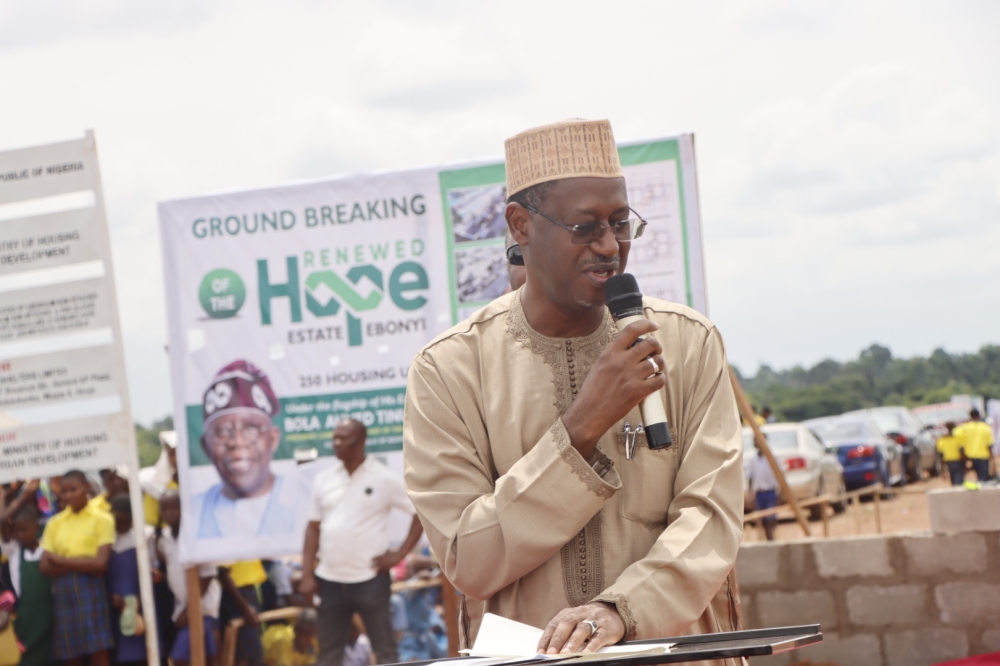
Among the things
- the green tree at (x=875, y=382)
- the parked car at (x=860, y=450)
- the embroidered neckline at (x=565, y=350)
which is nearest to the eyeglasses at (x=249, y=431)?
the embroidered neckline at (x=565, y=350)

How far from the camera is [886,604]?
695cm

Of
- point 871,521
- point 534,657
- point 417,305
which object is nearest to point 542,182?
point 534,657

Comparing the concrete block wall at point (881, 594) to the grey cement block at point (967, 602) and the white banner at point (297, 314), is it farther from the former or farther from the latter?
the white banner at point (297, 314)

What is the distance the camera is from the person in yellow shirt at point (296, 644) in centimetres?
870

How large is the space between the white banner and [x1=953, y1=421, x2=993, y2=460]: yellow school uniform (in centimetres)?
1620

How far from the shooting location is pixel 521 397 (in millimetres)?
2811

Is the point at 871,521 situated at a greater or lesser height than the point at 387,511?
lesser

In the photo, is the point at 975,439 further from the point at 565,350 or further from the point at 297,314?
the point at 565,350

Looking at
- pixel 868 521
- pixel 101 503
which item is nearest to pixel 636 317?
pixel 101 503

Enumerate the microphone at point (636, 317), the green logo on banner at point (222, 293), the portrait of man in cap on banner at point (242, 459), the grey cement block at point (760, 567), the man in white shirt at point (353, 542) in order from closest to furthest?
the microphone at point (636, 317), the grey cement block at point (760, 567), the man in white shirt at point (353, 542), the portrait of man in cap on banner at point (242, 459), the green logo on banner at point (222, 293)

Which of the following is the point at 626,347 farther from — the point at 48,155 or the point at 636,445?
the point at 48,155

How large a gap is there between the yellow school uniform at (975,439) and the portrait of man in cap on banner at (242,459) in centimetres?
1656

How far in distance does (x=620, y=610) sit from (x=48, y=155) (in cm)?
611

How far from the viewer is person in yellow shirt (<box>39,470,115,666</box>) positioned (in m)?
8.09
